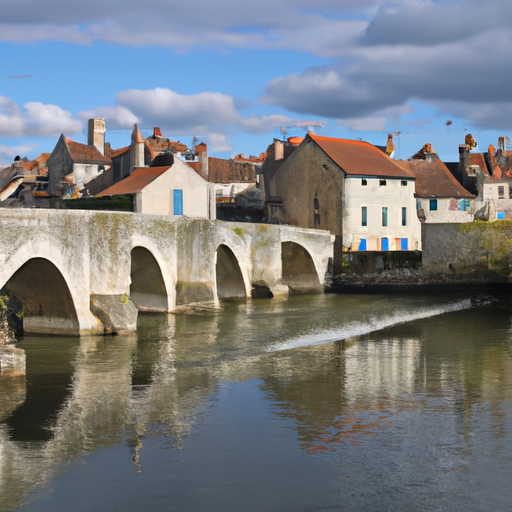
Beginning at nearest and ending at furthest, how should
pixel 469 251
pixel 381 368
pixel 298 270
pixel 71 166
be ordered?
1. pixel 381 368
2. pixel 298 270
3. pixel 469 251
4. pixel 71 166

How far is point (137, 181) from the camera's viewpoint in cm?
4019

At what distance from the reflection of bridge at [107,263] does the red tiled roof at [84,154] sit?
20637 mm

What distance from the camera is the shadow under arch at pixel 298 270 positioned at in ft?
143

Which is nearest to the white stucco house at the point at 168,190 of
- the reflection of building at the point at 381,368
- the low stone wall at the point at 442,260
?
the low stone wall at the point at 442,260

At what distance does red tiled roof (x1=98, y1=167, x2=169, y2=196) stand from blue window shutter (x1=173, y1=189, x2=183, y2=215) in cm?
122

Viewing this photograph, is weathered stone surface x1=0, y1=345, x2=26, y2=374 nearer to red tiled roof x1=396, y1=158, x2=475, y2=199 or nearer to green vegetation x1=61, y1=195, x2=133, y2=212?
green vegetation x1=61, y1=195, x2=133, y2=212

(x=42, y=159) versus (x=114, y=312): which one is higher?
(x=42, y=159)

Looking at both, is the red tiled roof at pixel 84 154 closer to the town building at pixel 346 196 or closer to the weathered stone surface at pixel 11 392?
the town building at pixel 346 196

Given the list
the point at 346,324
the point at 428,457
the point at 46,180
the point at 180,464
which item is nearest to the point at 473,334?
the point at 346,324

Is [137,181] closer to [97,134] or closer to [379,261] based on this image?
[379,261]

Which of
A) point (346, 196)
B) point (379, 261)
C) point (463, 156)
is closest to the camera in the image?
point (379, 261)

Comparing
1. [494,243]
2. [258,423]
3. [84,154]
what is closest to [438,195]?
[494,243]

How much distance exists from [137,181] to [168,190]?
6.38 ft

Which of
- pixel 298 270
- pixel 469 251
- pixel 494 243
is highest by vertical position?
pixel 494 243
